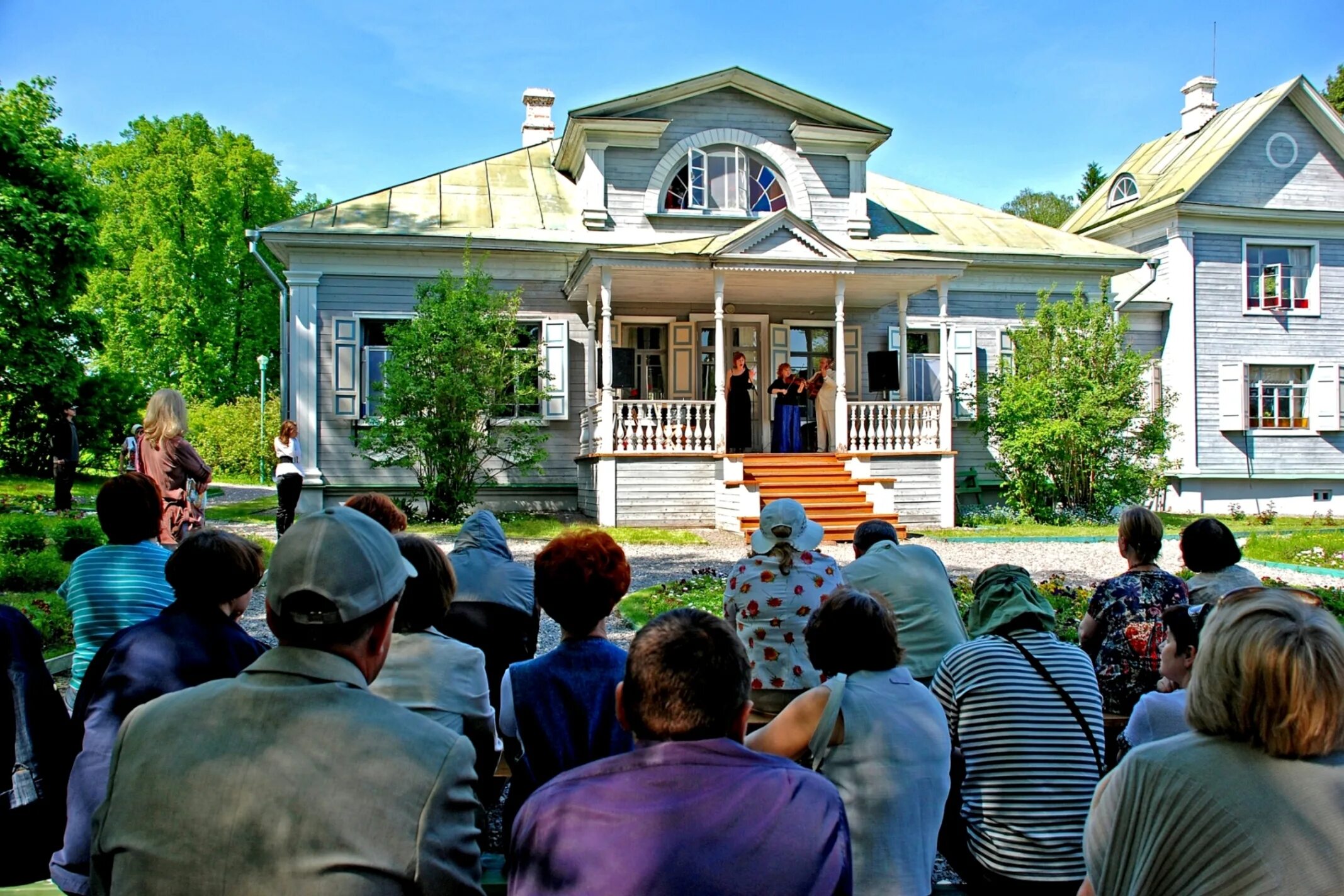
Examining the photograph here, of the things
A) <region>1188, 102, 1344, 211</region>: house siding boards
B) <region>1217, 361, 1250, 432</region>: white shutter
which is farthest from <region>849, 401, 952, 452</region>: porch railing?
<region>1188, 102, 1344, 211</region>: house siding boards

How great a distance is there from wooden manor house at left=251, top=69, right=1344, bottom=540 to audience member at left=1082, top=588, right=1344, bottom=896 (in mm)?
10480

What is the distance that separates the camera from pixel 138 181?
3278 centimetres

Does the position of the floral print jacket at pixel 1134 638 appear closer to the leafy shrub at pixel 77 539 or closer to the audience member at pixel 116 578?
the audience member at pixel 116 578

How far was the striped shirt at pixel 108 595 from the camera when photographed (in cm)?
326

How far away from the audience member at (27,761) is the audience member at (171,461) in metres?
4.06

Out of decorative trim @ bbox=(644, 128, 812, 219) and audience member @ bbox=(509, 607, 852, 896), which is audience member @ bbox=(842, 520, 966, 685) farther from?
decorative trim @ bbox=(644, 128, 812, 219)

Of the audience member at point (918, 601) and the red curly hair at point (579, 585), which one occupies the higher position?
the red curly hair at point (579, 585)

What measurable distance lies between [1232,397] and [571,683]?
19006 millimetres

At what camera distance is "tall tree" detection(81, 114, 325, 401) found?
32562mm

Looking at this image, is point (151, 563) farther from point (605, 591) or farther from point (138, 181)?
point (138, 181)

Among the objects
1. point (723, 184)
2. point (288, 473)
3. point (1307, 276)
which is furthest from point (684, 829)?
point (1307, 276)

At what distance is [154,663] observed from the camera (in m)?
2.49

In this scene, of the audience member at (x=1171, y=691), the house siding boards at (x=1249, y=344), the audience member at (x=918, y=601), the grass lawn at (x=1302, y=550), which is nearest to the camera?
the audience member at (x=1171, y=691)

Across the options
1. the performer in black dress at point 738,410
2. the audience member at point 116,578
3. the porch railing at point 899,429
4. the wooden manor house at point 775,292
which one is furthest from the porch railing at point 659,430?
the audience member at point 116,578
